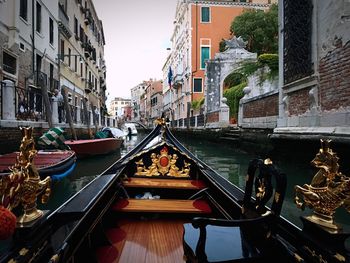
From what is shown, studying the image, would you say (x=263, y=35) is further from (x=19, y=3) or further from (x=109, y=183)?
(x=109, y=183)

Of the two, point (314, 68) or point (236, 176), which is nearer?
point (314, 68)

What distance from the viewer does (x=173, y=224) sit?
1.74 meters

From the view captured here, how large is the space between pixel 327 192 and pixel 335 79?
3.48 meters

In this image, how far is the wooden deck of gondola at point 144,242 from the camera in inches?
51.5

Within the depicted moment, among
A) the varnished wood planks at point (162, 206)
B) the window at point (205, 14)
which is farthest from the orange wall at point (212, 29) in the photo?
the varnished wood planks at point (162, 206)

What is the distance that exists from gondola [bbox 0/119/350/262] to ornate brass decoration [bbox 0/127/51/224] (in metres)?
0.06

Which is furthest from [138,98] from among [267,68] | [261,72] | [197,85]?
[267,68]

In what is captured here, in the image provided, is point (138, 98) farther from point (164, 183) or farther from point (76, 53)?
point (164, 183)

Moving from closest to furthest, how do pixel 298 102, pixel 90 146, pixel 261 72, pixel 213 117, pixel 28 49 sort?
1. pixel 298 102
2. pixel 90 146
3. pixel 28 49
4. pixel 261 72
5. pixel 213 117

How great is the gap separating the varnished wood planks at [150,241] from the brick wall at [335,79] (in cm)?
292

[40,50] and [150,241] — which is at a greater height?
[40,50]

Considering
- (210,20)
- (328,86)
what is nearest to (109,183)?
(328,86)

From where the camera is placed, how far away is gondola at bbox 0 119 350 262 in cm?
78

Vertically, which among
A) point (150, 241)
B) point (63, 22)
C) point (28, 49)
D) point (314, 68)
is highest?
point (63, 22)
